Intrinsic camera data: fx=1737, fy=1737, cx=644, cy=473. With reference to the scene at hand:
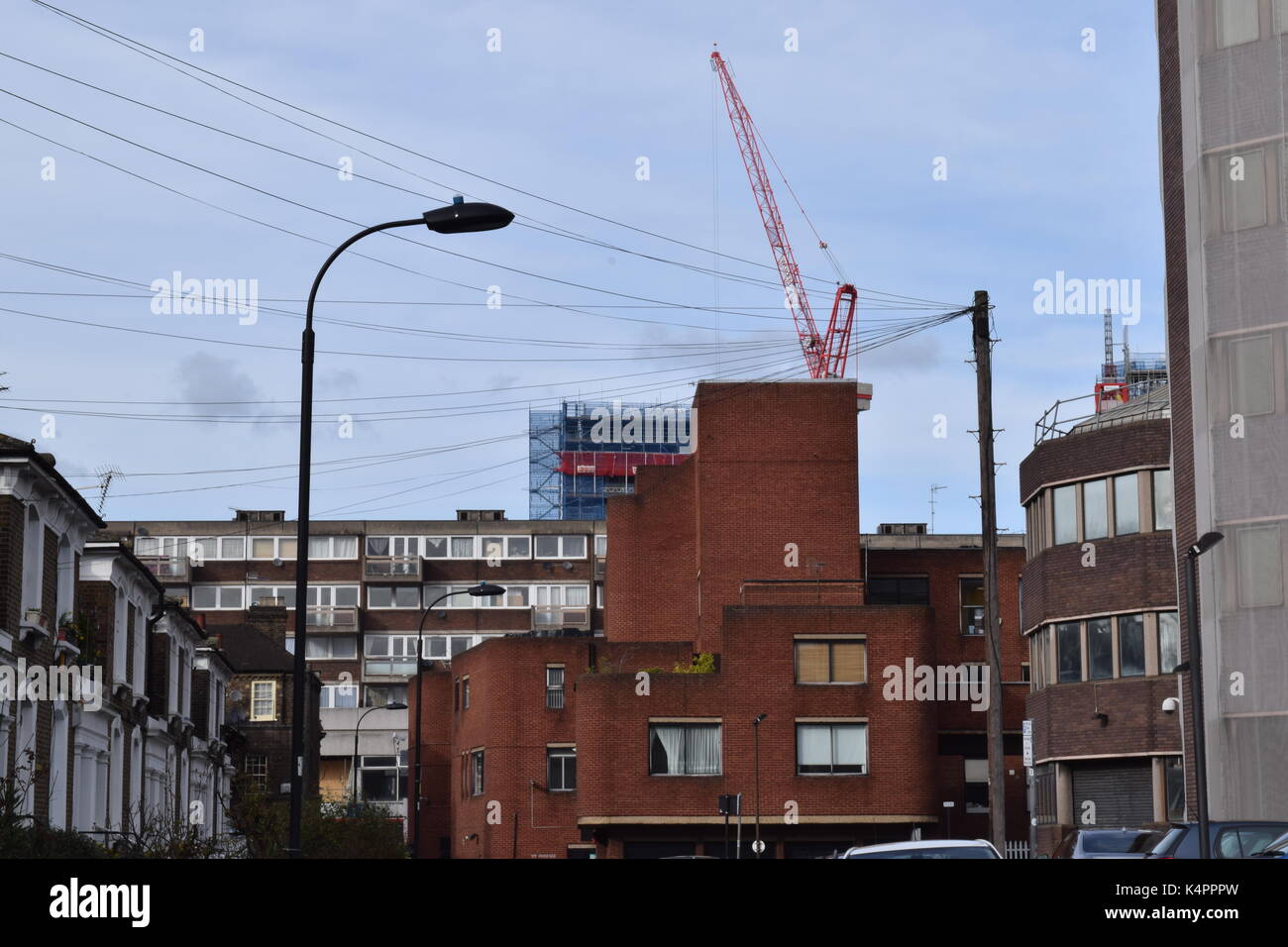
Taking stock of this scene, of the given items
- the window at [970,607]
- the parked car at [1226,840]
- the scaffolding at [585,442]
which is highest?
the scaffolding at [585,442]

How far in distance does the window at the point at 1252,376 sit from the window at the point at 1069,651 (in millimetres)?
9580

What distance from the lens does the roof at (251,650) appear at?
258ft

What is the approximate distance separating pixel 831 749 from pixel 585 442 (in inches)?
4334

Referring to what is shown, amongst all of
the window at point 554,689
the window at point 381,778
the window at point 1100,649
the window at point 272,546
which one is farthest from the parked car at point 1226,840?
the window at point 272,546

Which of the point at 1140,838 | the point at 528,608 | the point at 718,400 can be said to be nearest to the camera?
the point at 1140,838

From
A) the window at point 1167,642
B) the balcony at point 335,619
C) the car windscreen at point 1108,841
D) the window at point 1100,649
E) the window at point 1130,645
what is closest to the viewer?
the car windscreen at point 1108,841

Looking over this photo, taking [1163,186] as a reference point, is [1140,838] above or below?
below

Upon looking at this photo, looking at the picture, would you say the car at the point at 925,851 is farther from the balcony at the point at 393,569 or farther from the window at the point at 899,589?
the balcony at the point at 393,569
